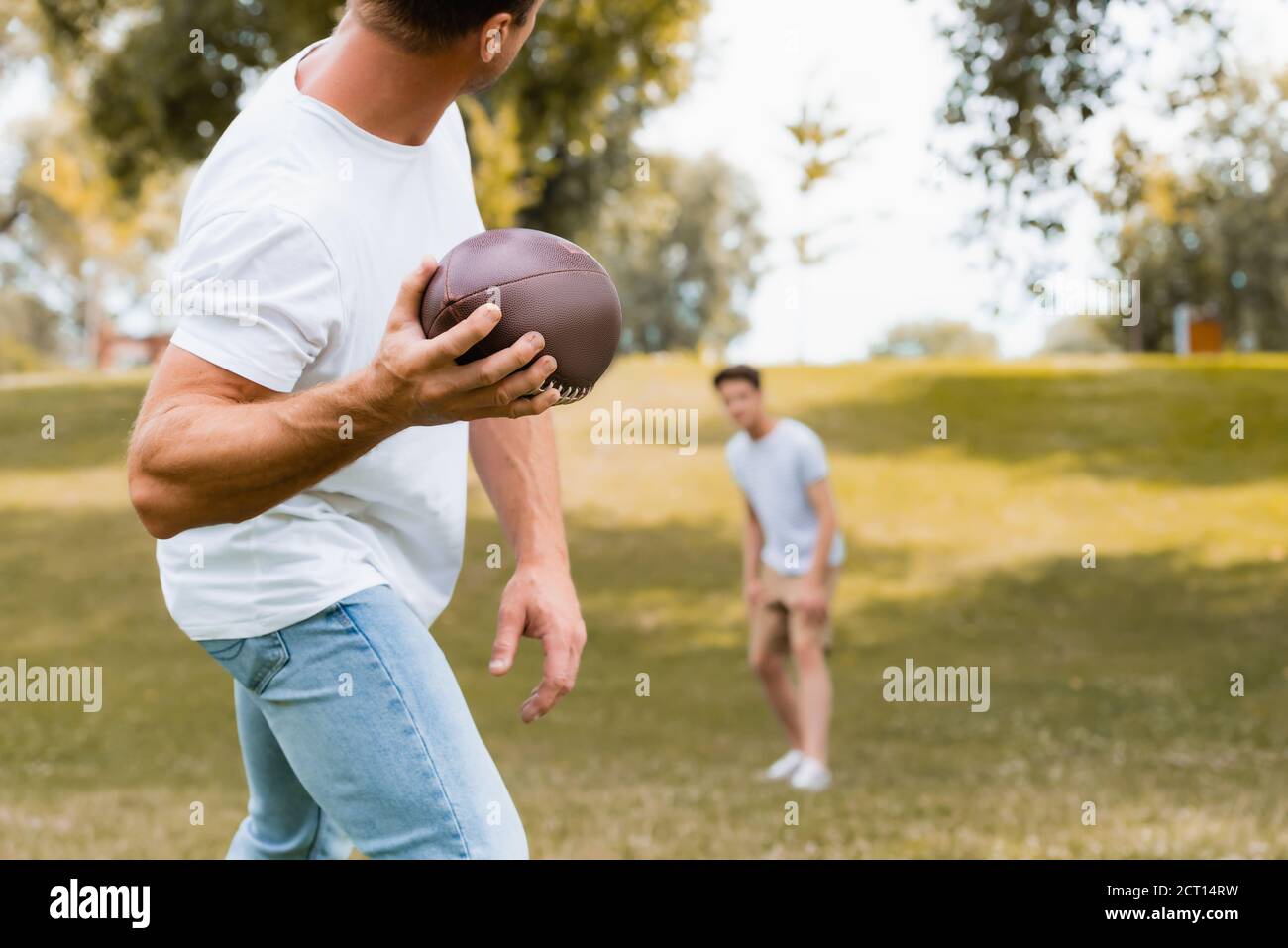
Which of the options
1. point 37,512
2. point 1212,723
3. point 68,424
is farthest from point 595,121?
point 1212,723

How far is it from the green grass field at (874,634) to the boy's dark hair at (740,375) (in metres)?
2.64

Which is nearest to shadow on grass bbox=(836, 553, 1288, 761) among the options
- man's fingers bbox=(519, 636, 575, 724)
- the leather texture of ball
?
man's fingers bbox=(519, 636, 575, 724)

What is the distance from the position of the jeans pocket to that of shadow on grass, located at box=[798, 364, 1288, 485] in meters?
18.9

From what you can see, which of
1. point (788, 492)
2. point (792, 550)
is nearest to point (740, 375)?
point (788, 492)

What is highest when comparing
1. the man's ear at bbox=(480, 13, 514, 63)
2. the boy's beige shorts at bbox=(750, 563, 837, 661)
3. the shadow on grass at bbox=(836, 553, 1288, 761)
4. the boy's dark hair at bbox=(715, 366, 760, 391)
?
the boy's dark hair at bbox=(715, 366, 760, 391)

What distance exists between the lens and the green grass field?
25.5 feet

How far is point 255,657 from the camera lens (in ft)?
8.47

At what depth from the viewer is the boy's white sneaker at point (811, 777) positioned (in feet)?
28.3

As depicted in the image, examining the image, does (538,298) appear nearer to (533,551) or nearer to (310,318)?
(310,318)

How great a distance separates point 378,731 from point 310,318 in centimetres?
78

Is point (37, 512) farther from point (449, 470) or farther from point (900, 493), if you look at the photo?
point (449, 470)

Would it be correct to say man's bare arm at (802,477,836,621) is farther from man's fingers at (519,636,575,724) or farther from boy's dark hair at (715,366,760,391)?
man's fingers at (519,636,575,724)

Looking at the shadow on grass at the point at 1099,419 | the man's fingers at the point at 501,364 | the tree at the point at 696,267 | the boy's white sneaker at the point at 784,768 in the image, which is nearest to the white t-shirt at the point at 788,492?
the boy's white sneaker at the point at 784,768
